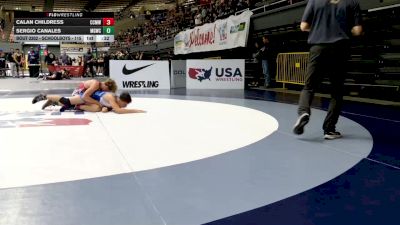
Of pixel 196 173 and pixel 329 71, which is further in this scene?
pixel 329 71

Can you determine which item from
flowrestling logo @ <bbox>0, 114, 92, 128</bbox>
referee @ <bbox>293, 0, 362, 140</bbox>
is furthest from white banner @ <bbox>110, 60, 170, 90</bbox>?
referee @ <bbox>293, 0, 362, 140</bbox>

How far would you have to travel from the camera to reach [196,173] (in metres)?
2.76

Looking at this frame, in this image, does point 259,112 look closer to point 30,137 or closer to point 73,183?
point 30,137

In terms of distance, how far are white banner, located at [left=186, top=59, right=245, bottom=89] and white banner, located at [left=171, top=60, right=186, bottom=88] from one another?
31.7 inches

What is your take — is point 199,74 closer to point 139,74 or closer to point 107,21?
point 139,74

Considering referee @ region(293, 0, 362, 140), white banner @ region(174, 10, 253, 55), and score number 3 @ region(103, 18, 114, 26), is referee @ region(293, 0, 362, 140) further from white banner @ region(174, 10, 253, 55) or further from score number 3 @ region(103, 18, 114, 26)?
score number 3 @ region(103, 18, 114, 26)

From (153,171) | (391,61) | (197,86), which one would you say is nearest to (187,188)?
(153,171)

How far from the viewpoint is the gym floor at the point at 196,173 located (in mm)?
2021

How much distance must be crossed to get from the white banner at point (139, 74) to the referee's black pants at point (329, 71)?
8938mm

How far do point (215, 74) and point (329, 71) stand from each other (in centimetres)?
886
